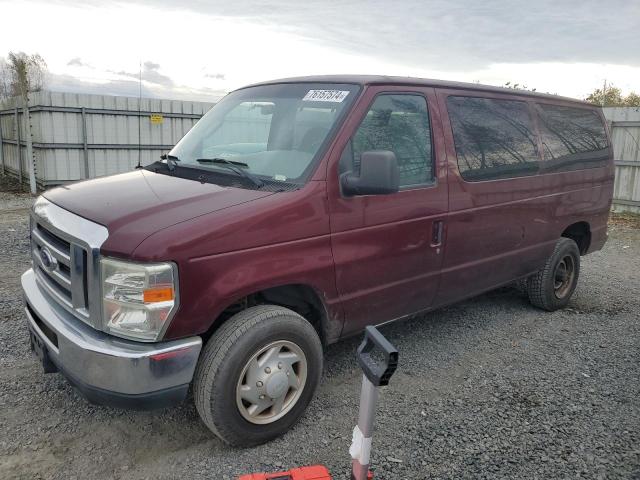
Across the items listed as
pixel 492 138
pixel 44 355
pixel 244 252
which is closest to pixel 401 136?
pixel 492 138

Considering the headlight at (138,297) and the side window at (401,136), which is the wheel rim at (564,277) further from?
the headlight at (138,297)

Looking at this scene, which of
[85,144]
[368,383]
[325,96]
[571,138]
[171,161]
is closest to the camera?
[368,383]

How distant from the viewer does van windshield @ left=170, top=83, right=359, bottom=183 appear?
324cm

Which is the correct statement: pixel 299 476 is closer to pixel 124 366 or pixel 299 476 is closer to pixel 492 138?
pixel 124 366

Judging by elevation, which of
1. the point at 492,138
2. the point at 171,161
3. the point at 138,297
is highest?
the point at 492,138

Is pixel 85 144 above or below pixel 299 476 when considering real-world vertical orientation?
above

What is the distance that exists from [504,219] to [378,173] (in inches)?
70.2

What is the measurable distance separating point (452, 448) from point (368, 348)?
49.4 inches

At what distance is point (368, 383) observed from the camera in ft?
6.97

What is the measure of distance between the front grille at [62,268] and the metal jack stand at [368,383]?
142cm

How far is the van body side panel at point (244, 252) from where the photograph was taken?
8.48 ft

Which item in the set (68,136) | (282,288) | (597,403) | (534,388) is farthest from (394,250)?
(68,136)

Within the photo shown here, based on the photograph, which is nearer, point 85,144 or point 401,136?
point 401,136

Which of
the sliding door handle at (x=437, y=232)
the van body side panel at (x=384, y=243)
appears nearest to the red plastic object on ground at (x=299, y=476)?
the van body side panel at (x=384, y=243)
